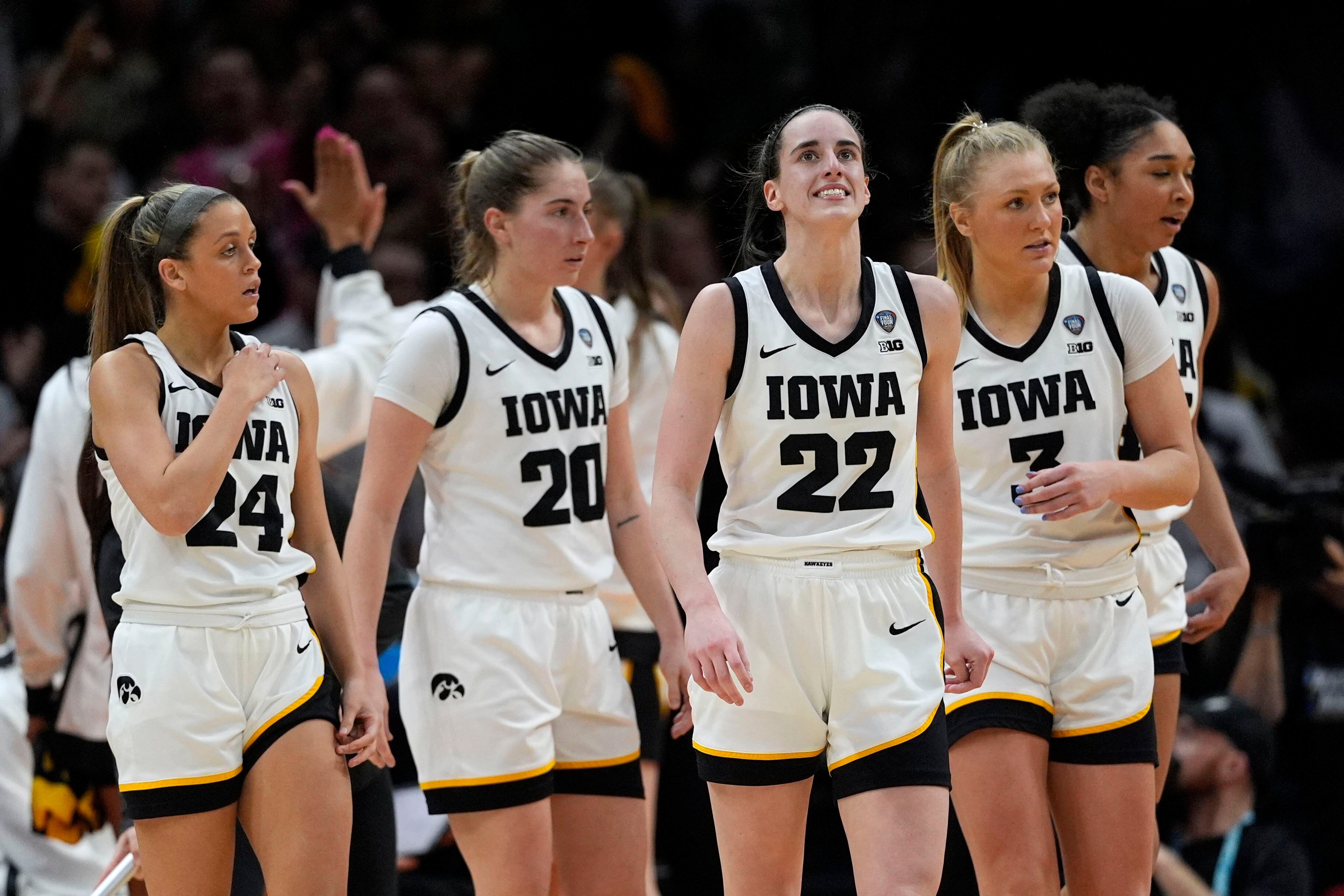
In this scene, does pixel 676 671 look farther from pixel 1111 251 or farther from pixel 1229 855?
pixel 1229 855

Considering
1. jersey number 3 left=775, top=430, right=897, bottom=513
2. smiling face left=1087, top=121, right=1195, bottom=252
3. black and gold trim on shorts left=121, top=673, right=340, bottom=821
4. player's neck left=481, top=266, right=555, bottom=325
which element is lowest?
black and gold trim on shorts left=121, top=673, right=340, bottom=821

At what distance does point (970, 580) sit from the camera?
12.7 ft

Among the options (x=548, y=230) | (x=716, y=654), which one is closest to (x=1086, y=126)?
(x=548, y=230)

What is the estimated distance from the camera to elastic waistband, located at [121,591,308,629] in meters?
3.30

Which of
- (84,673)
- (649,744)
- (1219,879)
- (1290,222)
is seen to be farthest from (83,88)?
(1219,879)

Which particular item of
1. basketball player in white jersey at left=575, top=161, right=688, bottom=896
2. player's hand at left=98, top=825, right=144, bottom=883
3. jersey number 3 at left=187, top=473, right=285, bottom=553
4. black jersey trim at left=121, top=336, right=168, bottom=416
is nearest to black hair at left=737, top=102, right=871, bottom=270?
jersey number 3 at left=187, top=473, right=285, bottom=553

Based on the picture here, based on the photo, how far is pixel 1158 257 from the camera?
452 cm

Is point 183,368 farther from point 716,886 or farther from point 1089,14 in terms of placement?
point 1089,14

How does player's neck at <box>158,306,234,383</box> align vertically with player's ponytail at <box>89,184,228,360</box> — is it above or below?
below

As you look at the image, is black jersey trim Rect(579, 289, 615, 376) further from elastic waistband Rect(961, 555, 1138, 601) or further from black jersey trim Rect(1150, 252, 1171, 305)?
black jersey trim Rect(1150, 252, 1171, 305)

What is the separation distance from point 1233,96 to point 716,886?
4.65 meters

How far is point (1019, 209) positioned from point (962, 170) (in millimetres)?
181

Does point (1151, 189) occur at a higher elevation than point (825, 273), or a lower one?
higher

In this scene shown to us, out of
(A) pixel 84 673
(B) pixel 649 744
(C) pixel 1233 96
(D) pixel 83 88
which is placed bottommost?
(B) pixel 649 744
